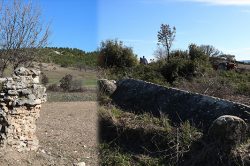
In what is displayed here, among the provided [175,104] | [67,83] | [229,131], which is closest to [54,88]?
[67,83]

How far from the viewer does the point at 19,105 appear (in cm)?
750

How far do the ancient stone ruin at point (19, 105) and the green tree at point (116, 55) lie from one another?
11.8m

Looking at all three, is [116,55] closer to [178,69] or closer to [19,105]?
[178,69]

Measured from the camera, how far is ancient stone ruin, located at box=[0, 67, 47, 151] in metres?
7.45

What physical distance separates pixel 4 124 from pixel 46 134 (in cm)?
281

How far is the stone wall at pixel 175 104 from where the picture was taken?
4.78 meters

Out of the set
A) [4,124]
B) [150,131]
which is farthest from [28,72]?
[150,131]

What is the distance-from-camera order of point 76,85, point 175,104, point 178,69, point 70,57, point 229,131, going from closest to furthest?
point 229,131 → point 175,104 → point 178,69 → point 76,85 → point 70,57

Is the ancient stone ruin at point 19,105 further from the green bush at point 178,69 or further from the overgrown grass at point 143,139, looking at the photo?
the green bush at point 178,69

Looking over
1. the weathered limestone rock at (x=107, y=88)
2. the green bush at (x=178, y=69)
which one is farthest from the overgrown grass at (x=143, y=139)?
the green bush at (x=178, y=69)

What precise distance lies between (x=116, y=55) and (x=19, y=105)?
14300mm

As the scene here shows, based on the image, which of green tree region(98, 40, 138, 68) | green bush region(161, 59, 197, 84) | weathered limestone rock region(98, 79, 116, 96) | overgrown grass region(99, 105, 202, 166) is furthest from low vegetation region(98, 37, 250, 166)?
green tree region(98, 40, 138, 68)

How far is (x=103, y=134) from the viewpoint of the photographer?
17.9 ft

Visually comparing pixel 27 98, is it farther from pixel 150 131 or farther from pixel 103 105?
pixel 150 131
